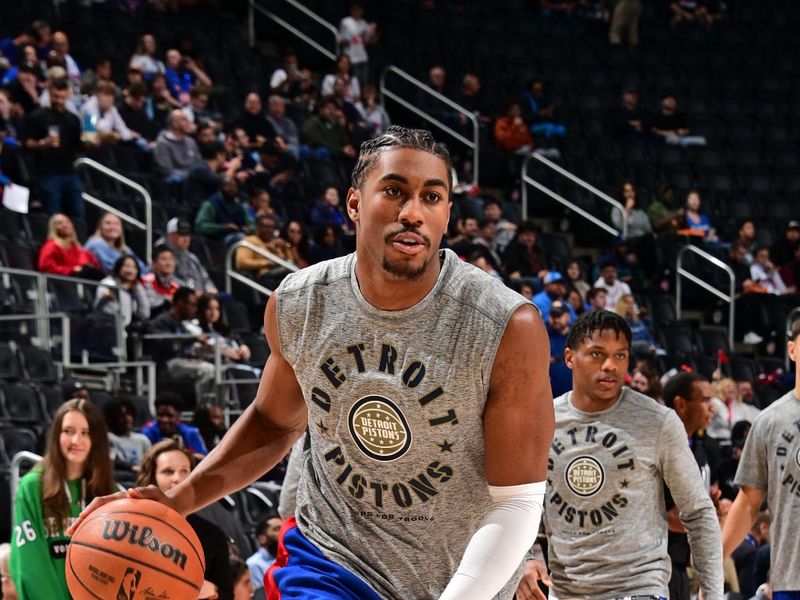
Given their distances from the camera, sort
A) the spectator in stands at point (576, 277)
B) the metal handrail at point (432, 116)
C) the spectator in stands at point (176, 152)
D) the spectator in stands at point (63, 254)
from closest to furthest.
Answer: the spectator in stands at point (63, 254) → the spectator in stands at point (176, 152) → the spectator in stands at point (576, 277) → the metal handrail at point (432, 116)

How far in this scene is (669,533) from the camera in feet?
19.1

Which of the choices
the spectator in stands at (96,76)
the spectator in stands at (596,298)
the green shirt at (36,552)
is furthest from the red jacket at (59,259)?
the spectator in stands at (596,298)

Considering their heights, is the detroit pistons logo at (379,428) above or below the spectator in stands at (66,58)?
below

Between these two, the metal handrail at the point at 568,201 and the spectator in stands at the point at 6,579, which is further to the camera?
the metal handrail at the point at 568,201

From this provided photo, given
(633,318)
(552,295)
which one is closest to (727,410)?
(633,318)

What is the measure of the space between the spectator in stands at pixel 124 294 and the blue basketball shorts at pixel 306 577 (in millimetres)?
7308

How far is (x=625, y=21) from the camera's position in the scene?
21.2m

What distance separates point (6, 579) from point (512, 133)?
12.1m

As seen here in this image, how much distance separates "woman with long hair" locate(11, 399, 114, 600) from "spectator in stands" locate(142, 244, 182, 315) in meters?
4.88

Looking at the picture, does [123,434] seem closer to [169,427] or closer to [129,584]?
[169,427]

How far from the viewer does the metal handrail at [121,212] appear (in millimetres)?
12336

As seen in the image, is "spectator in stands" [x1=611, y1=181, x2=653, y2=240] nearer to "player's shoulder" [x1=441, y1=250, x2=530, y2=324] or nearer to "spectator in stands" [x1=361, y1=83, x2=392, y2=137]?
"spectator in stands" [x1=361, y1=83, x2=392, y2=137]

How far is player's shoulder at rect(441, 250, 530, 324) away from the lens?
324cm

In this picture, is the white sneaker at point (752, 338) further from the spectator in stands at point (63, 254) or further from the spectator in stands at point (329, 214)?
the spectator in stands at point (63, 254)
